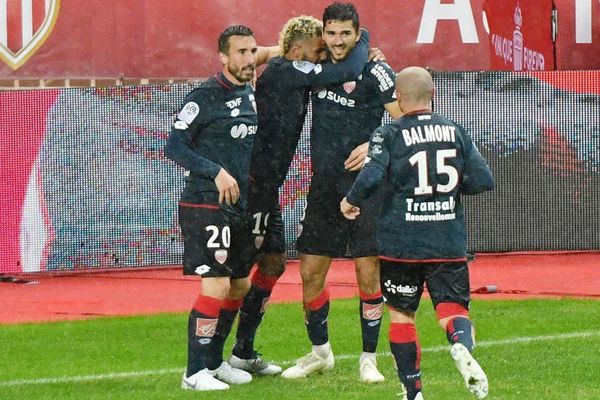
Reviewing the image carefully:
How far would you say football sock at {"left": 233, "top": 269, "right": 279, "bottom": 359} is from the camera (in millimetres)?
9062

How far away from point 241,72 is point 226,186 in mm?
713

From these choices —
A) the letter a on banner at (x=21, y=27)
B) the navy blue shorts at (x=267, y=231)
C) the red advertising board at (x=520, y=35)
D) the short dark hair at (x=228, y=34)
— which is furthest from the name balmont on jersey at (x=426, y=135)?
the letter a on banner at (x=21, y=27)

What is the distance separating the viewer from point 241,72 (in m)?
8.34

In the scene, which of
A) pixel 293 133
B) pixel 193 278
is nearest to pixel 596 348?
pixel 293 133

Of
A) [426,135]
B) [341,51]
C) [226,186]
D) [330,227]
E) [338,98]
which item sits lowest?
[330,227]

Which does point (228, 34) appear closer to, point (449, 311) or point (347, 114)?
point (347, 114)

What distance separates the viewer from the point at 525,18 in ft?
56.1

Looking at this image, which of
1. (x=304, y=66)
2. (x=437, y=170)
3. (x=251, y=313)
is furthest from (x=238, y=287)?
(x=437, y=170)

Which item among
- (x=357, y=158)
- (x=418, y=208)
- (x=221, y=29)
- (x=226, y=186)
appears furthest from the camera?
(x=221, y=29)

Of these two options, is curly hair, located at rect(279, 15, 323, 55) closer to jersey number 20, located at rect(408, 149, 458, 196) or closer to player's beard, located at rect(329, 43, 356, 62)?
player's beard, located at rect(329, 43, 356, 62)

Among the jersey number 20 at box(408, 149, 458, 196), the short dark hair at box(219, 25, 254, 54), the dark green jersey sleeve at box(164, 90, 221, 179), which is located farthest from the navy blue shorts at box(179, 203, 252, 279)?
the jersey number 20 at box(408, 149, 458, 196)

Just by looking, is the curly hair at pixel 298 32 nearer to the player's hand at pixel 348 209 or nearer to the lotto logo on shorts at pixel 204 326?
the player's hand at pixel 348 209

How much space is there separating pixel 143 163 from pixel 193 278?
1491 millimetres

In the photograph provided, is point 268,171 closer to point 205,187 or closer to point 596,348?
point 205,187
